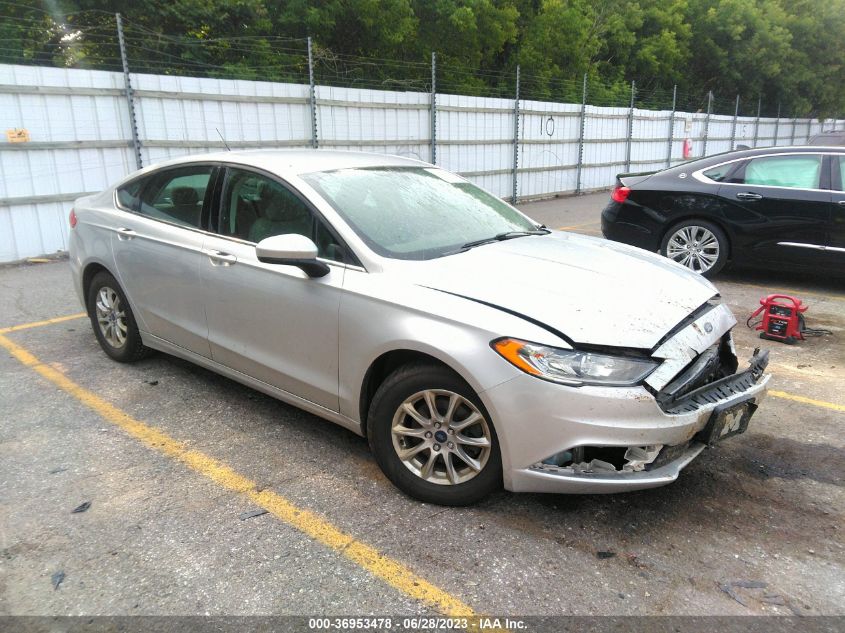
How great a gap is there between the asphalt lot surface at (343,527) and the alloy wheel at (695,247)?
125 inches

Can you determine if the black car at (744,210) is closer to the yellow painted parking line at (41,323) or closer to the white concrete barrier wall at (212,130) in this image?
the yellow painted parking line at (41,323)

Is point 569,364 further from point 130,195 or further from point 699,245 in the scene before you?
point 699,245

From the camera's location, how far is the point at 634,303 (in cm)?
293

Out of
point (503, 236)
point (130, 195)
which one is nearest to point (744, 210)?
point (503, 236)

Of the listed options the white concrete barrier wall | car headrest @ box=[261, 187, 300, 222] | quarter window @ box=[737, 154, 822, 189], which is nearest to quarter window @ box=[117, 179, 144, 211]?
car headrest @ box=[261, 187, 300, 222]

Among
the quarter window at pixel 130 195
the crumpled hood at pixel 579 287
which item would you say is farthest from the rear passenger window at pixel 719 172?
the quarter window at pixel 130 195

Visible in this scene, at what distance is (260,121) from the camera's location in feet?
35.7

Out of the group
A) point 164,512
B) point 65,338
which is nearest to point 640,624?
point 164,512

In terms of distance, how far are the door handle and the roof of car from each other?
0.54m

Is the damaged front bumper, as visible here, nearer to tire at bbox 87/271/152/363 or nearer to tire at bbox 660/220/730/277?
tire at bbox 87/271/152/363

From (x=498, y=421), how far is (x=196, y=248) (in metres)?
2.23

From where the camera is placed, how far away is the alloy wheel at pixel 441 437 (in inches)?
111

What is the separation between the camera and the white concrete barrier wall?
→ 866 centimetres

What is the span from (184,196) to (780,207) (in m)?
5.82
